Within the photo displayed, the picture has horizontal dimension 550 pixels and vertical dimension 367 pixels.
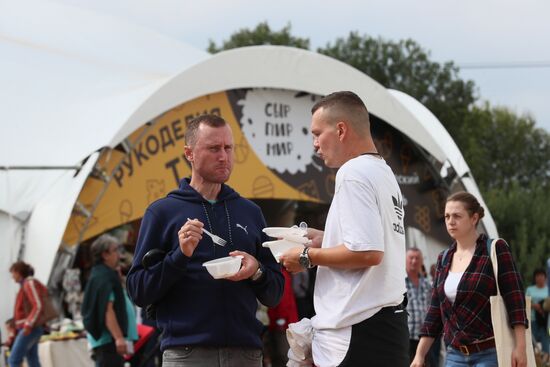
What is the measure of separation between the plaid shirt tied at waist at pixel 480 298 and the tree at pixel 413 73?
4208 cm

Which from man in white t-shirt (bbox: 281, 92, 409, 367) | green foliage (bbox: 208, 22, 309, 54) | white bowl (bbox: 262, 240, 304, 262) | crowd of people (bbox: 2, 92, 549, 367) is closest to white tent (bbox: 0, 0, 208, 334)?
crowd of people (bbox: 2, 92, 549, 367)

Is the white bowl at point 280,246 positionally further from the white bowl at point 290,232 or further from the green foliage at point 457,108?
the green foliage at point 457,108

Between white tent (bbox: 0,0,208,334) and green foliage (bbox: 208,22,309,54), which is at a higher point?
green foliage (bbox: 208,22,309,54)

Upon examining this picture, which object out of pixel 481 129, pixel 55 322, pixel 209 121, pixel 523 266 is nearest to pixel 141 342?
pixel 55 322

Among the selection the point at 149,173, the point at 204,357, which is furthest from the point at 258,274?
the point at 149,173

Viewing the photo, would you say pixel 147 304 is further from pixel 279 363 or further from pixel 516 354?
pixel 279 363

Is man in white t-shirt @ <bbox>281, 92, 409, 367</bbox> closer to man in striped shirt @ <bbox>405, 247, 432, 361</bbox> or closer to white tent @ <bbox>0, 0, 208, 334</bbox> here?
man in striped shirt @ <bbox>405, 247, 432, 361</bbox>

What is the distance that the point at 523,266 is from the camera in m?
29.4

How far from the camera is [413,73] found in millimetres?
50062

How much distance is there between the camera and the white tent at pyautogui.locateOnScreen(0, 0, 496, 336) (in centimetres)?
1259

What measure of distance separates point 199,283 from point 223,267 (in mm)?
299

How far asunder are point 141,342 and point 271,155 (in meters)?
3.97

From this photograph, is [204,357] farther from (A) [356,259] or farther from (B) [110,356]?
(B) [110,356]

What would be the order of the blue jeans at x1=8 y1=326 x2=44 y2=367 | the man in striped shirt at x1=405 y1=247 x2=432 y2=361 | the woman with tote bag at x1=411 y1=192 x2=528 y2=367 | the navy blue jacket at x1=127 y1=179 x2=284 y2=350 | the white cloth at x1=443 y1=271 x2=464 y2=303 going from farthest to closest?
the blue jeans at x1=8 y1=326 x2=44 y2=367
the man in striped shirt at x1=405 y1=247 x2=432 y2=361
the white cloth at x1=443 y1=271 x2=464 y2=303
the woman with tote bag at x1=411 y1=192 x2=528 y2=367
the navy blue jacket at x1=127 y1=179 x2=284 y2=350
